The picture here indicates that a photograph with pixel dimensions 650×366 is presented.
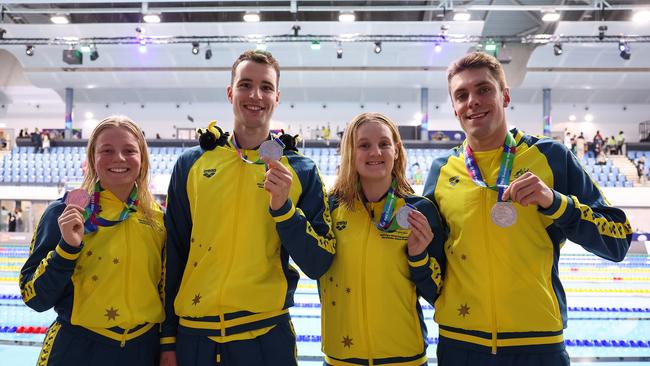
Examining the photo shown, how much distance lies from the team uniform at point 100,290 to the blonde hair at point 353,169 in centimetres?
88

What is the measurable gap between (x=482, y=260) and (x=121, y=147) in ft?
5.28

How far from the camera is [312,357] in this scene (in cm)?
393

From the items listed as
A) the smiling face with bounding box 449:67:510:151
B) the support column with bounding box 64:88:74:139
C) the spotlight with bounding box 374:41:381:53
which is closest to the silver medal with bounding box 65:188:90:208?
the smiling face with bounding box 449:67:510:151

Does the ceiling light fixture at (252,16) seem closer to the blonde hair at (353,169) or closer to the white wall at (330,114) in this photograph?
the white wall at (330,114)

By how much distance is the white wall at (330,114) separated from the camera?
72.6 ft

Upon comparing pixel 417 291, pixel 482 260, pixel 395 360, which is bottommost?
pixel 395 360

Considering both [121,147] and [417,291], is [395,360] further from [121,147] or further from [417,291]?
[121,147]

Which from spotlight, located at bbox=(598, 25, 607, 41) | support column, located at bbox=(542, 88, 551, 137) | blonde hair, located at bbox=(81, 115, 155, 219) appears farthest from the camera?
support column, located at bbox=(542, 88, 551, 137)

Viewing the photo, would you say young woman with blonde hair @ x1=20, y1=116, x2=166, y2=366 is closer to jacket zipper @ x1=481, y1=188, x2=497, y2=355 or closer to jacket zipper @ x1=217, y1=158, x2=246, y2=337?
jacket zipper @ x1=217, y1=158, x2=246, y2=337

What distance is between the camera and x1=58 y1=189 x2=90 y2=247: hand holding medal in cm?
180

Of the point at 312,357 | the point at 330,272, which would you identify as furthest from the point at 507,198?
the point at 312,357

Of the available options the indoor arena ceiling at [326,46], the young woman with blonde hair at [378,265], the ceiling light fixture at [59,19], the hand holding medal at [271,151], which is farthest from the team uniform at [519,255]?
the ceiling light fixture at [59,19]

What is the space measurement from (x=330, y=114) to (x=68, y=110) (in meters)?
11.5

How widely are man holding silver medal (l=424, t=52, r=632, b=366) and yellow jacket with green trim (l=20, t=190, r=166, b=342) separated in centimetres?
125
